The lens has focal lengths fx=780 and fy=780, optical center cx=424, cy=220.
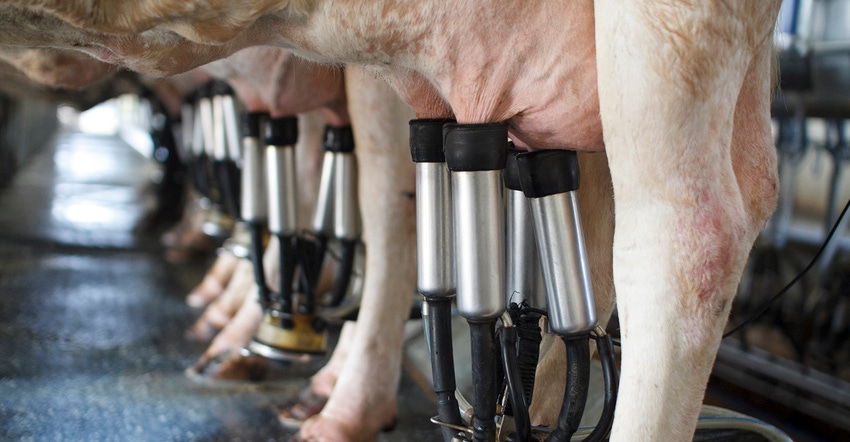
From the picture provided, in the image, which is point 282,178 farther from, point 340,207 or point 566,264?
point 566,264

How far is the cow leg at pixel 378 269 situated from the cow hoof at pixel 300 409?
10 cm

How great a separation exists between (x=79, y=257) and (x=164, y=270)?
39 centimetres

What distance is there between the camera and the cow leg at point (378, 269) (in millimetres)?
1322

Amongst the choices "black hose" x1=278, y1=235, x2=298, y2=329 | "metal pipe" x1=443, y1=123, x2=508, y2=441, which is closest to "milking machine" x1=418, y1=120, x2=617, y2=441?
"metal pipe" x1=443, y1=123, x2=508, y2=441

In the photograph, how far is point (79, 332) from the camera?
81.0 inches

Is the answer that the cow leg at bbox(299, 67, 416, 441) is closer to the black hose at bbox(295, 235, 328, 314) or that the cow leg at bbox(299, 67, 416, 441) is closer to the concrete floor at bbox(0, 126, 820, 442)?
the concrete floor at bbox(0, 126, 820, 442)

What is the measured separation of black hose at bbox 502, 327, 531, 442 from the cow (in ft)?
0.41

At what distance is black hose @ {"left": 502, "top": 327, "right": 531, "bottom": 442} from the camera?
87 centimetres

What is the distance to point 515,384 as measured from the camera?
88 cm

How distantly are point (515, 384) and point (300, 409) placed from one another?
71cm

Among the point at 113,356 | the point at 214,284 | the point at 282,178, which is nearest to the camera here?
the point at 282,178

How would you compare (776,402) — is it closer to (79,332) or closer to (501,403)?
(501,403)

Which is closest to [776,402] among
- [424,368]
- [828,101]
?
[828,101]

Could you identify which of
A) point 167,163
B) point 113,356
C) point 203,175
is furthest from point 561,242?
point 167,163
